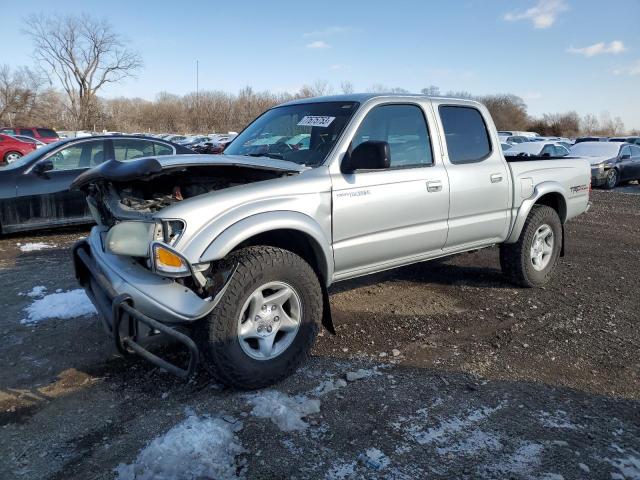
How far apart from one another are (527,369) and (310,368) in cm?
156

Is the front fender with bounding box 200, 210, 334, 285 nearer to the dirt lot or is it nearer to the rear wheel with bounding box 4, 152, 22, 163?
the dirt lot

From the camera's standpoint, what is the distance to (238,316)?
2.97 m

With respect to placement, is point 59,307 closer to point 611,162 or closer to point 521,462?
point 521,462

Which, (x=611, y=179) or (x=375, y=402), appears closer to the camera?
(x=375, y=402)

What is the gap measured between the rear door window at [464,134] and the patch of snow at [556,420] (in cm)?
225

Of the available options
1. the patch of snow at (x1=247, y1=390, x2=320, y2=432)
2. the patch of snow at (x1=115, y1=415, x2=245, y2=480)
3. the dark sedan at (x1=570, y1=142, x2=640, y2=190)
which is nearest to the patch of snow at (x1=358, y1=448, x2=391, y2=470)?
the patch of snow at (x1=247, y1=390, x2=320, y2=432)

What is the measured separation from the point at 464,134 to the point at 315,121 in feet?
5.09

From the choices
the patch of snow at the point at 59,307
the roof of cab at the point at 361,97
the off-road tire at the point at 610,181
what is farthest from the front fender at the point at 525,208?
the off-road tire at the point at 610,181

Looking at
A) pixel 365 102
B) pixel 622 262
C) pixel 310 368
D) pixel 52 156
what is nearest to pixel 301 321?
pixel 310 368

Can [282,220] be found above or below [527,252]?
above

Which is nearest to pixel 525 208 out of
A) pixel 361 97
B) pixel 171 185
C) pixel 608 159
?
pixel 361 97

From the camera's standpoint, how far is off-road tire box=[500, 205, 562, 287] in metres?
5.18

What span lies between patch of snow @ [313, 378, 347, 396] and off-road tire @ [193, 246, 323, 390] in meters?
0.21

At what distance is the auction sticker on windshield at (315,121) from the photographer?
390 cm
